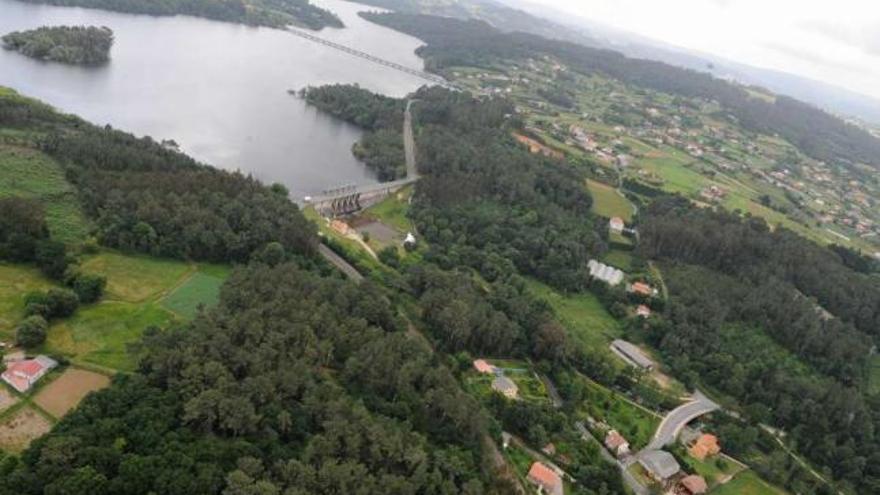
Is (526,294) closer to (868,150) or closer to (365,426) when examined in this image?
(365,426)

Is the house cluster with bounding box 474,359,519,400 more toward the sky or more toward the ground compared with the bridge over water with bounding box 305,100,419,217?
more toward the ground

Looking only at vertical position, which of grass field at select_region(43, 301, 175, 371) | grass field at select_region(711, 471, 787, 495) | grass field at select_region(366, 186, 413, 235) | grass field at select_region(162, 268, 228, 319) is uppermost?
grass field at select_region(366, 186, 413, 235)

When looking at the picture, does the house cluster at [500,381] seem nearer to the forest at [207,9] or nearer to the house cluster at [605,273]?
the house cluster at [605,273]

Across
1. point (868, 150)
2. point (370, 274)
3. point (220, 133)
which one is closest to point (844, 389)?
point (370, 274)

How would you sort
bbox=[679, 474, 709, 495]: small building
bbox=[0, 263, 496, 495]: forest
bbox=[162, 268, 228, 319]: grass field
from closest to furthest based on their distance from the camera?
bbox=[0, 263, 496, 495]: forest < bbox=[679, 474, 709, 495]: small building < bbox=[162, 268, 228, 319]: grass field

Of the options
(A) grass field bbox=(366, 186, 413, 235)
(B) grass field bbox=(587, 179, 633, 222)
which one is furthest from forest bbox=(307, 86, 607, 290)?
(B) grass field bbox=(587, 179, 633, 222)

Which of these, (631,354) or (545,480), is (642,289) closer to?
(631,354)

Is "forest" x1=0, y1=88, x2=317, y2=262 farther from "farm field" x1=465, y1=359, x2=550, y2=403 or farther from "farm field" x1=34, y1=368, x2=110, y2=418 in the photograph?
"farm field" x1=465, y1=359, x2=550, y2=403

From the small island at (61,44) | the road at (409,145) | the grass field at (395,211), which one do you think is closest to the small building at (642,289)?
the grass field at (395,211)
